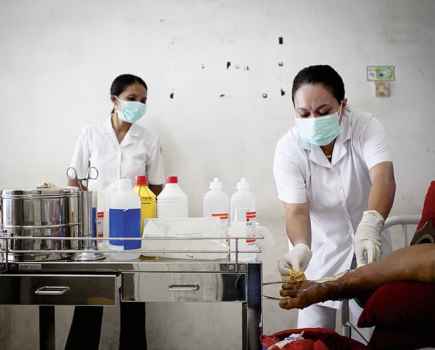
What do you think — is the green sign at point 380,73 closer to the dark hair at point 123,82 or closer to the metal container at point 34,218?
the dark hair at point 123,82

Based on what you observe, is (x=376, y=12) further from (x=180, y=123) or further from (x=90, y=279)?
(x=90, y=279)

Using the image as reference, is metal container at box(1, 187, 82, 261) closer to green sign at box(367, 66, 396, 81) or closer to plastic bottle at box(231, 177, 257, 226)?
plastic bottle at box(231, 177, 257, 226)

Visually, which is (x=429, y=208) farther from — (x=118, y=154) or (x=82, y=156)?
(x=82, y=156)

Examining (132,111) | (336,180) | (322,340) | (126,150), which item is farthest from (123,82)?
(322,340)

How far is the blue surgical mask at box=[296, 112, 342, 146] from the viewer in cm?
152

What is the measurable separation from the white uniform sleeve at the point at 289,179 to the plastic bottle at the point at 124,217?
558mm

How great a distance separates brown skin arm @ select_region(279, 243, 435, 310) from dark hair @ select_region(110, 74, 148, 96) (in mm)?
1322

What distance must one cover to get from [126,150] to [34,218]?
0.96 m

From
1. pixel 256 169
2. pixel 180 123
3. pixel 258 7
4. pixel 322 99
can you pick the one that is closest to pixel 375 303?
pixel 322 99

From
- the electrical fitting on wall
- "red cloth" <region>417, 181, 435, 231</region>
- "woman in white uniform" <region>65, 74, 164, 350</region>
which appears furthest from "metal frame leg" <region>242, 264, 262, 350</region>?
the electrical fitting on wall

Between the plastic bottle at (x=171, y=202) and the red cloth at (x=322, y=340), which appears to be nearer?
the red cloth at (x=322, y=340)

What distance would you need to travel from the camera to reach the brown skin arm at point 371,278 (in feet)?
2.81

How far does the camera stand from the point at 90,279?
3.30ft

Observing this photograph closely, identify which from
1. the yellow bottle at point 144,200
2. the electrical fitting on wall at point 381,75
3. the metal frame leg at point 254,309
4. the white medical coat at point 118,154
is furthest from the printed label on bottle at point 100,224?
the electrical fitting on wall at point 381,75
